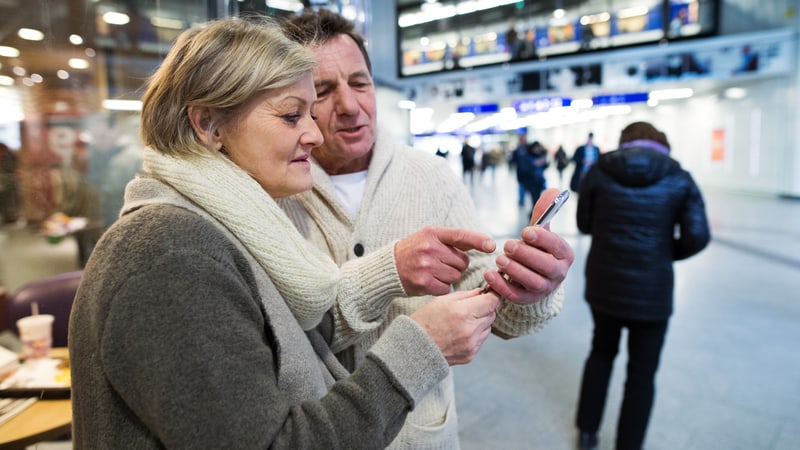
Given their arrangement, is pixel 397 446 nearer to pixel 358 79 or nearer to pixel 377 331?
pixel 377 331

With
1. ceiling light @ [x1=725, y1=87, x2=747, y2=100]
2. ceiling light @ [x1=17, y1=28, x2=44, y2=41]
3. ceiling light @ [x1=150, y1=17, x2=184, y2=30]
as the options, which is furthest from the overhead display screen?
ceiling light @ [x1=17, y1=28, x2=44, y2=41]

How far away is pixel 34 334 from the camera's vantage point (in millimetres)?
2115

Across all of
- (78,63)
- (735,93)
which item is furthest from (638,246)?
(735,93)

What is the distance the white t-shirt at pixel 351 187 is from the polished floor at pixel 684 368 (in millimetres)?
2203

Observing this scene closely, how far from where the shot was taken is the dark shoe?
302cm

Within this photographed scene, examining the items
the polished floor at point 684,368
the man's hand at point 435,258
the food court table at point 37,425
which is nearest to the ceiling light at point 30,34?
the polished floor at point 684,368

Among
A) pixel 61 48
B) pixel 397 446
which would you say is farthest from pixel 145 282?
pixel 61 48

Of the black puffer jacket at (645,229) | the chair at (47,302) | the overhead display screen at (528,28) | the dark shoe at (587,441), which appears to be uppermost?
the overhead display screen at (528,28)

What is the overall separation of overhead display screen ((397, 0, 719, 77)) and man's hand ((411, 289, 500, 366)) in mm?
12112

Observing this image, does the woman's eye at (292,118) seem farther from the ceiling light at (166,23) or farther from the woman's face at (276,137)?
the ceiling light at (166,23)

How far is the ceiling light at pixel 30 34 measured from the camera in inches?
148

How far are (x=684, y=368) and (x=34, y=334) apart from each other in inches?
167

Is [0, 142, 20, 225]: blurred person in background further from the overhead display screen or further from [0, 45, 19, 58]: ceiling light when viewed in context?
the overhead display screen

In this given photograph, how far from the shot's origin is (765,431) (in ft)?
10.0
